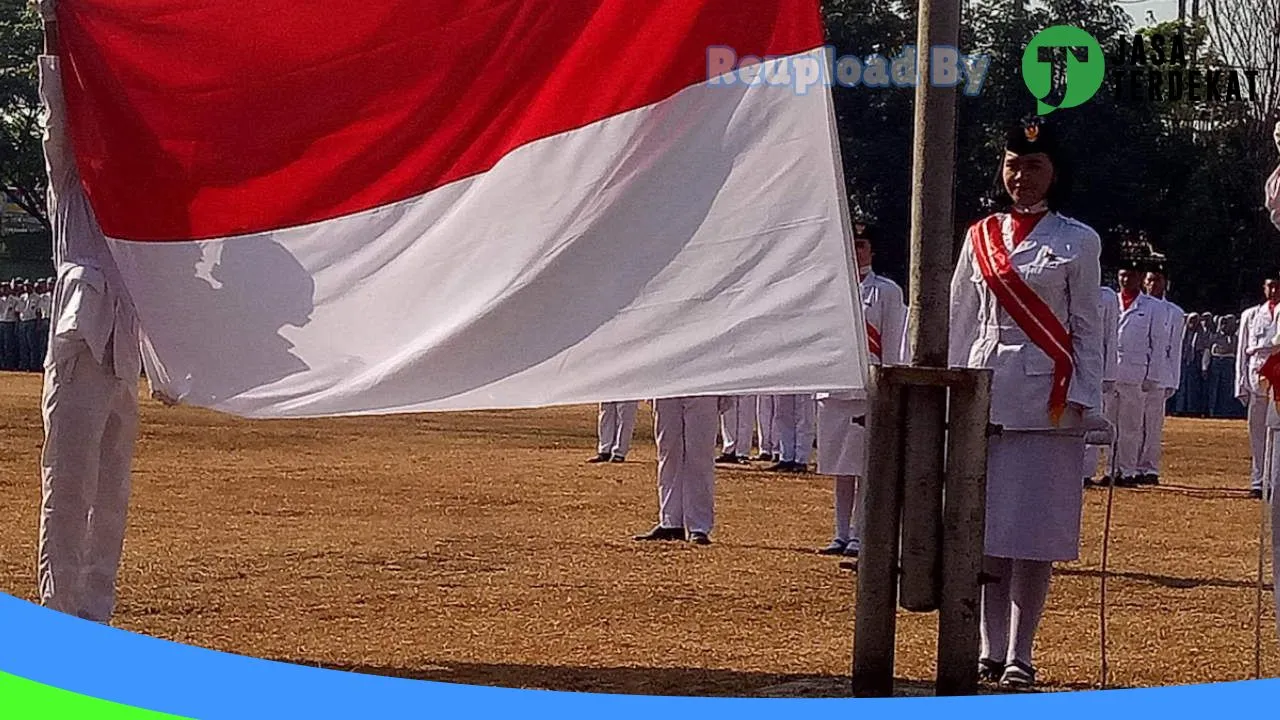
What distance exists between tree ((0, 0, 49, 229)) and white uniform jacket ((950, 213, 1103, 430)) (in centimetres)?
3439

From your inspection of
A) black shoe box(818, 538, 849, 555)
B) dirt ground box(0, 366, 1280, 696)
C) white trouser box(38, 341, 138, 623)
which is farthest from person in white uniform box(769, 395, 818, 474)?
white trouser box(38, 341, 138, 623)

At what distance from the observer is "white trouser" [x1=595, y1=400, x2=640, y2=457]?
17.2 metres

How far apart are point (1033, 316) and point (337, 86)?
7.51 feet

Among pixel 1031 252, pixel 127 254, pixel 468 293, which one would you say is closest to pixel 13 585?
pixel 127 254

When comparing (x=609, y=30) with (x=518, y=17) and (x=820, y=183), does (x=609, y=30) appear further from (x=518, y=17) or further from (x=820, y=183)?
(x=820, y=183)

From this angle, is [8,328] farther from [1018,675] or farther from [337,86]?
[1018,675]

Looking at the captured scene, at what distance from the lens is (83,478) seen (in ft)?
20.1

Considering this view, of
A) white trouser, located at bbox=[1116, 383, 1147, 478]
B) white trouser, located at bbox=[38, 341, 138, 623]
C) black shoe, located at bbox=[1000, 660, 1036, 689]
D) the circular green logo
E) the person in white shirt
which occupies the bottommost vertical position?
the person in white shirt

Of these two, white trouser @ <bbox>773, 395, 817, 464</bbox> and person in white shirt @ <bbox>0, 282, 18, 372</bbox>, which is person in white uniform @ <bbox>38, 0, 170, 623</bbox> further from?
person in white shirt @ <bbox>0, 282, 18, 372</bbox>

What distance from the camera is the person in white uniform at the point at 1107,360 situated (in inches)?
253

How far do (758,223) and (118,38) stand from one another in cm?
219

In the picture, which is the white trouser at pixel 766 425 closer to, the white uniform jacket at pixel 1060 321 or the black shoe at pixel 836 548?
the black shoe at pixel 836 548

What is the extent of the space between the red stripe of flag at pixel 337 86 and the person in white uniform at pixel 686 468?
16.8 ft

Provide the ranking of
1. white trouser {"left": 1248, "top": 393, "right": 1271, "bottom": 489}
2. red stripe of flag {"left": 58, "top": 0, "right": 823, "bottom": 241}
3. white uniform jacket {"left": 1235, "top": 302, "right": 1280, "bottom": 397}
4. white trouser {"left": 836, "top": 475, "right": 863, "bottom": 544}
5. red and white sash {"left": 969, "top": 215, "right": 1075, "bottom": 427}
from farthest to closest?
1. white trouser {"left": 1248, "top": 393, "right": 1271, "bottom": 489}
2. white uniform jacket {"left": 1235, "top": 302, "right": 1280, "bottom": 397}
3. white trouser {"left": 836, "top": 475, "right": 863, "bottom": 544}
4. red and white sash {"left": 969, "top": 215, "right": 1075, "bottom": 427}
5. red stripe of flag {"left": 58, "top": 0, "right": 823, "bottom": 241}
